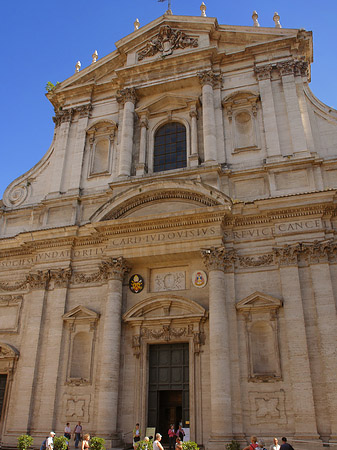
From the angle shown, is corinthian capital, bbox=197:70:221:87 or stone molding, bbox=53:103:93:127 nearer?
corinthian capital, bbox=197:70:221:87

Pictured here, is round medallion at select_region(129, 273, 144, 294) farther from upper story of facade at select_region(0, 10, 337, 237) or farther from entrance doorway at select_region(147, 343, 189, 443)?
upper story of facade at select_region(0, 10, 337, 237)

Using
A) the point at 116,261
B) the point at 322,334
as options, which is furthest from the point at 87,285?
the point at 322,334

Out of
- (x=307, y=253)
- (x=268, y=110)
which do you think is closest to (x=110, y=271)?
(x=307, y=253)

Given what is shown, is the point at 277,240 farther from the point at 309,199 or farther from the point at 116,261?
the point at 116,261

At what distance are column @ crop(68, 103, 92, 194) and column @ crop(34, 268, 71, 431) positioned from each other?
4155 millimetres

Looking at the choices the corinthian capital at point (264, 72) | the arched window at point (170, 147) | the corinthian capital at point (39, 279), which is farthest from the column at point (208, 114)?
the corinthian capital at point (39, 279)

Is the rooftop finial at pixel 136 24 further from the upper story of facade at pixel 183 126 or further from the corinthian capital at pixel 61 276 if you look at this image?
the corinthian capital at pixel 61 276

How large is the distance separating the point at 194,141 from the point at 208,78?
3050mm

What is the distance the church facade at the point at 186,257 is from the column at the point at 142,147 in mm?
117

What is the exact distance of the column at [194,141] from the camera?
17.4m

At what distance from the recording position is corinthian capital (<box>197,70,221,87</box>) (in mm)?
18594

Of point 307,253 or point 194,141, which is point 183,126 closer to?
point 194,141

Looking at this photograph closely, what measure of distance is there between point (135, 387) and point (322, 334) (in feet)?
21.2

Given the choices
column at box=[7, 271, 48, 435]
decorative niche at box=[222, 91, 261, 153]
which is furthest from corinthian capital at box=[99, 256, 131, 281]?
decorative niche at box=[222, 91, 261, 153]
